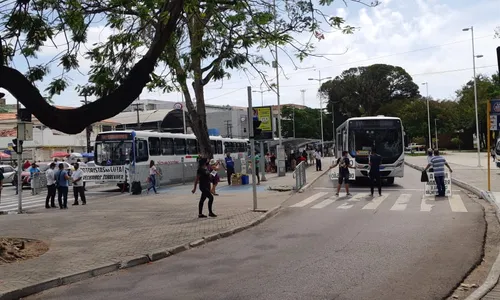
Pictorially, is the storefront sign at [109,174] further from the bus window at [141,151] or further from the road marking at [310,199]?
the road marking at [310,199]

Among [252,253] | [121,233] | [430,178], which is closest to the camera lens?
[252,253]

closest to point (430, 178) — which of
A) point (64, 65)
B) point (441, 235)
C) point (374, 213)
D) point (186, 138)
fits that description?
point (374, 213)

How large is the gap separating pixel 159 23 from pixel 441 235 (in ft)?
23.9

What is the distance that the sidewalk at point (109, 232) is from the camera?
7555mm

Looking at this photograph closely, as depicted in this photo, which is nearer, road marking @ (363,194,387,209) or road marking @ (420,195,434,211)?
road marking @ (420,195,434,211)

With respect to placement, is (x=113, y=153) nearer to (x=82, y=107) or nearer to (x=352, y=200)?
(x=352, y=200)

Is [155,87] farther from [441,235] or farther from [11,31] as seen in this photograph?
[441,235]

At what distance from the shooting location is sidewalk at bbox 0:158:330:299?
297 inches

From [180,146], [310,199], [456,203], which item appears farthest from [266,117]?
[456,203]

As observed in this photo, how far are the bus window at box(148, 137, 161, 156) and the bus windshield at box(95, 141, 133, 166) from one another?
6.02 ft

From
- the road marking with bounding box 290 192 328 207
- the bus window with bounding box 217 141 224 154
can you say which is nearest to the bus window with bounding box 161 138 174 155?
the bus window with bounding box 217 141 224 154

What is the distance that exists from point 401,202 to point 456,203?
1.66m

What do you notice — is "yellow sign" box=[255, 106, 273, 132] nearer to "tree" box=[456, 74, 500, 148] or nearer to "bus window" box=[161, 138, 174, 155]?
"bus window" box=[161, 138, 174, 155]

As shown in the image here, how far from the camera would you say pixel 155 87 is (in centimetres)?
1462
